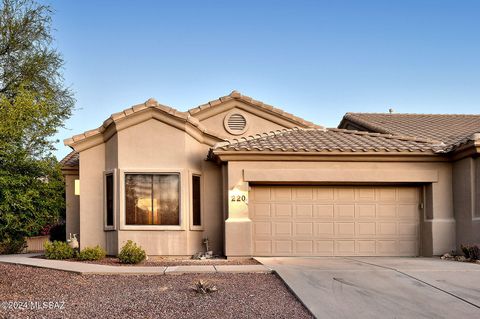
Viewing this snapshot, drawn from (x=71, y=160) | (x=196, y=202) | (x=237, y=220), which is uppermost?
(x=71, y=160)

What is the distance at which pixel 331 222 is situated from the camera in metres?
15.8

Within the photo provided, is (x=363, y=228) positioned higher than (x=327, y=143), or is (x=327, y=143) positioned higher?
(x=327, y=143)

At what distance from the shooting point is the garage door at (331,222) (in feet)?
51.4

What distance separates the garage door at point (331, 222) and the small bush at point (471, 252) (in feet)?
6.07

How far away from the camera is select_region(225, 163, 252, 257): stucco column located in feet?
49.2

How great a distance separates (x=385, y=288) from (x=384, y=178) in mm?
6006

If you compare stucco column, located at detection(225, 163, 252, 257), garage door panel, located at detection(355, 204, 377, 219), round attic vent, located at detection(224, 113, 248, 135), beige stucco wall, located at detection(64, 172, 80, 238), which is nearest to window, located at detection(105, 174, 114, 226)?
beige stucco wall, located at detection(64, 172, 80, 238)

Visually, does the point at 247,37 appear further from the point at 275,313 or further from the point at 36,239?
the point at 275,313

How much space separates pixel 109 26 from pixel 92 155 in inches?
196

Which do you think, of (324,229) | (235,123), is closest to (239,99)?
(235,123)

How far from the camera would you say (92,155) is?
54.6ft

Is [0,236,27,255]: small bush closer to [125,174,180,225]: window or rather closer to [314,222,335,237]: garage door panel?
[125,174,180,225]: window

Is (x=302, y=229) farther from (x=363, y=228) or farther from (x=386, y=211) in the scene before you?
(x=386, y=211)

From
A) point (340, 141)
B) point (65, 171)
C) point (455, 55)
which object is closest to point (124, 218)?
A: point (65, 171)
